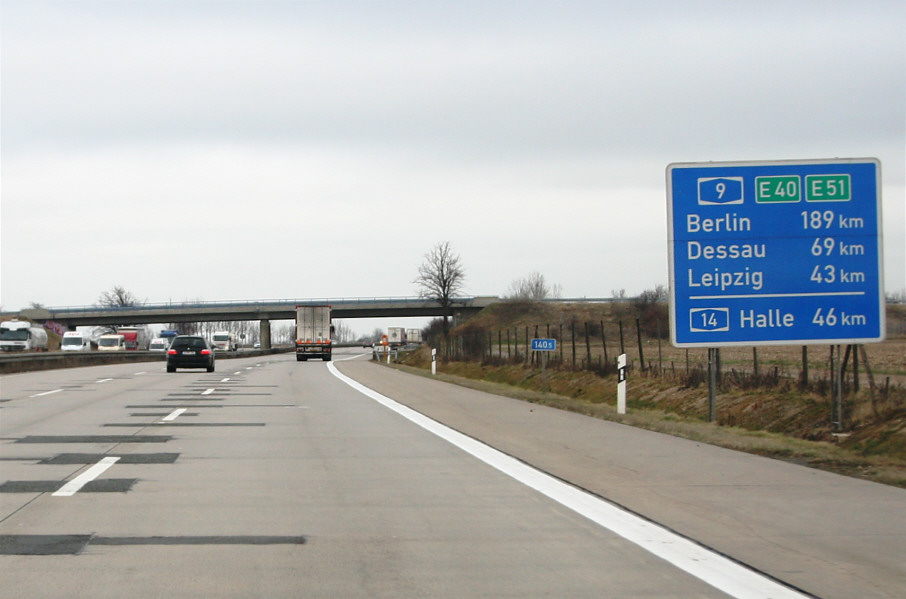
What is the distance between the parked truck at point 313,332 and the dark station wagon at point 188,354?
1058 inches

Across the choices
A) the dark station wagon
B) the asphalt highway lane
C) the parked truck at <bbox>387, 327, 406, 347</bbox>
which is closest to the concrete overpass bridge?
the parked truck at <bbox>387, 327, 406, 347</bbox>

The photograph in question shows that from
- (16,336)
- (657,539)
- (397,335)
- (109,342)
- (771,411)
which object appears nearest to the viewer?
(657,539)

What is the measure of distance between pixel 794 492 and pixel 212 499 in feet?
19.3

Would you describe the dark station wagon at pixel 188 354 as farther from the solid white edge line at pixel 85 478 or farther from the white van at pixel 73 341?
the white van at pixel 73 341

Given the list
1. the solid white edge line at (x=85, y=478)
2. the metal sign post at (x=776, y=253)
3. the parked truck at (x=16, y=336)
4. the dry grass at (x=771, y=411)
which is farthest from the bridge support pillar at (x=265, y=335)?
the solid white edge line at (x=85, y=478)

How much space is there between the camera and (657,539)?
7.50 meters

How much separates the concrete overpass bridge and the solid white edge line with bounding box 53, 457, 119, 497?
97.6 m

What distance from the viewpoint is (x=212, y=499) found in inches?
362

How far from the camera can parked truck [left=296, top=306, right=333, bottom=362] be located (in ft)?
229

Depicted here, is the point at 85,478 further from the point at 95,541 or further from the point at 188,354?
the point at 188,354

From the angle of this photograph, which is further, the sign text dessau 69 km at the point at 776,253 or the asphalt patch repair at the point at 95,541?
the sign text dessau 69 km at the point at 776,253

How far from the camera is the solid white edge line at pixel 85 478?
370 inches

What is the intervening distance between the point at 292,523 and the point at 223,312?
106930mm

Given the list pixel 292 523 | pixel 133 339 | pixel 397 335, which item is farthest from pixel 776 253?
pixel 397 335
